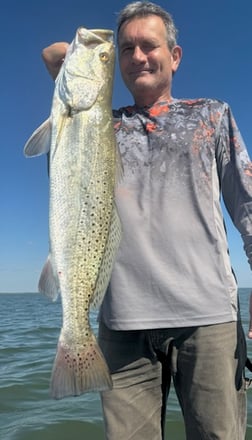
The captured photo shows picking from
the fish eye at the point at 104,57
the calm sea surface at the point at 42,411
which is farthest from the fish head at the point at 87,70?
the calm sea surface at the point at 42,411

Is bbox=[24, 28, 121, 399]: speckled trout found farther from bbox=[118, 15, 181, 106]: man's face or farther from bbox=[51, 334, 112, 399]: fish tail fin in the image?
bbox=[118, 15, 181, 106]: man's face

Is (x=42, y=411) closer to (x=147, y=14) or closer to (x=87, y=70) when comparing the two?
(x=87, y=70)

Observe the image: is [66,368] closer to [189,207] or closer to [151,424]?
[151,424]

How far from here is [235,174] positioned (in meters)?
3.05

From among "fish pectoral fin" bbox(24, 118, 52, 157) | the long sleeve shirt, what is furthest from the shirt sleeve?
"fish pectoral fin" bbox(24, 118, 52, 157)

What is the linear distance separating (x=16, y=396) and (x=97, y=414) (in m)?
1.62

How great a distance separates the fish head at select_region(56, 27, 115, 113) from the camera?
2717 millimetres

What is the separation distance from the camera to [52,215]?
260cm

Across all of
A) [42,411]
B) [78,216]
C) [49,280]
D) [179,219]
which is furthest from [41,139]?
[42,411]

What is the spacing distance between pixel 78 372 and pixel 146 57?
208cm

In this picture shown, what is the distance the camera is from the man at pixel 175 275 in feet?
9.16

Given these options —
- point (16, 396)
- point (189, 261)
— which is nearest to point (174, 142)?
point (189, 261)

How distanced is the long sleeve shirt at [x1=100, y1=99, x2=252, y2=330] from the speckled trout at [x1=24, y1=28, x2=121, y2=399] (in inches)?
8.1

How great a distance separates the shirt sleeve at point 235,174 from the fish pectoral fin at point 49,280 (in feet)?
4.05
